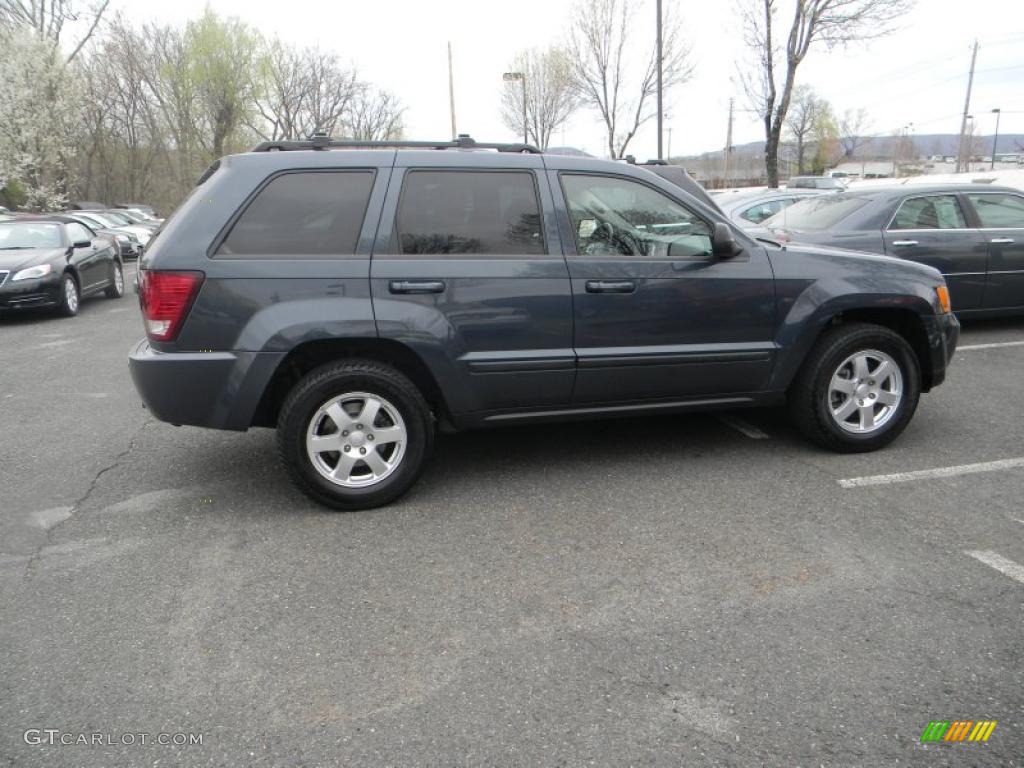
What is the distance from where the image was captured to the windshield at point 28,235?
431 inches

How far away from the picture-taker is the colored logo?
88.0 inches

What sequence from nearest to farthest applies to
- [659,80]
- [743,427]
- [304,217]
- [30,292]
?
[304,217], [743,427], [30,292], [659,80]

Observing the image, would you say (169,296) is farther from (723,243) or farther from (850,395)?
(850,395)

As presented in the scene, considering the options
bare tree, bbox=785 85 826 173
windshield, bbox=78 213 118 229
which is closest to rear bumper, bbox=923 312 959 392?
windshield, bbox=78 213 118 229

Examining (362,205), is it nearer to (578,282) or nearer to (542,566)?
(578,282)

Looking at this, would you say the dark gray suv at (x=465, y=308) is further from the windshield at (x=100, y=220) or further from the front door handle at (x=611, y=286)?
the windshield at (x=100, y=220)

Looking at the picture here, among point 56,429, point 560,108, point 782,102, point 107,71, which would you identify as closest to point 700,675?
point 56,429

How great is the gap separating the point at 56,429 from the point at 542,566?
4.01 m

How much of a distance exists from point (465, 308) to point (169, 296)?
56.0 inches

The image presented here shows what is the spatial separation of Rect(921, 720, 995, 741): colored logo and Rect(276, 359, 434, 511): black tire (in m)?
2.49

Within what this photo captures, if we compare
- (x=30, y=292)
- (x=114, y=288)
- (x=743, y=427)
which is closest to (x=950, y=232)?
(x=743, y=427)

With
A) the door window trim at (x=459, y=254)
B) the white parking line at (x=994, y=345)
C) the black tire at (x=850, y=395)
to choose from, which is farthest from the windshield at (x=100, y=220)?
the black tire at (x=850, y=395)

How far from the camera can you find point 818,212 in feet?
26.1

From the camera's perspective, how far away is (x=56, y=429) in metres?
5.36
